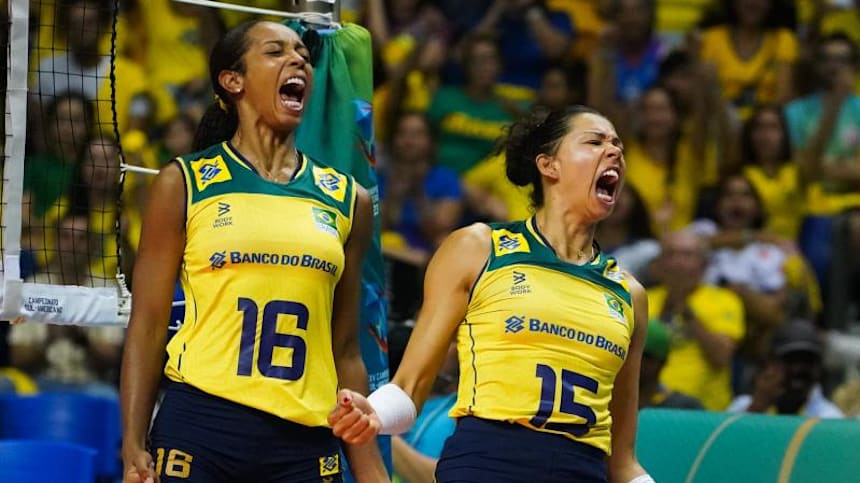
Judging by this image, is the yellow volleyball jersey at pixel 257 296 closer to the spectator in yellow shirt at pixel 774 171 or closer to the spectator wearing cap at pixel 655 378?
the spectator wearing cap at pixel 655 378

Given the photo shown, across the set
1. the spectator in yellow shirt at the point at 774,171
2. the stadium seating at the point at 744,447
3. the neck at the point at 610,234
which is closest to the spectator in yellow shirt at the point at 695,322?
the neck at the point at 610,234

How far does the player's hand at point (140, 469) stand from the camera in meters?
3.79

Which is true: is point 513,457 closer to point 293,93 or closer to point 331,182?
point 331,182

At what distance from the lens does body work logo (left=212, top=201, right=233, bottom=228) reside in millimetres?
3932

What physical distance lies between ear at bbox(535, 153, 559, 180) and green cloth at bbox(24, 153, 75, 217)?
5.07 m

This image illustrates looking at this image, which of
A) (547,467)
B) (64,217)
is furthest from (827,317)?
(547,467)

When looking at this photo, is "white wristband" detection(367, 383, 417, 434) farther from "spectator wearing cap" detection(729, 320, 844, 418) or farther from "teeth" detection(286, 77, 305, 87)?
"spectator wearing cap" detection(729, 320, 844, 418)

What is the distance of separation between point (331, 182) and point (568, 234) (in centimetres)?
69

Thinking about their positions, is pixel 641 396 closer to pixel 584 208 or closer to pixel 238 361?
pixel 584 208

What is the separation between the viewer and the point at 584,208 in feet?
13.9

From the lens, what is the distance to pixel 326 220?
4.06 metres

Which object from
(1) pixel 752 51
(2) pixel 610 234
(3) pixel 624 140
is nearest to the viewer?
(2) pixel 610 234

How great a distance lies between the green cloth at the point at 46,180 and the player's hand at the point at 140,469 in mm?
5187

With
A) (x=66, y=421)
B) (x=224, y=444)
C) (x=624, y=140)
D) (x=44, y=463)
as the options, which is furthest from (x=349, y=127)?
(x=624, y=140)
